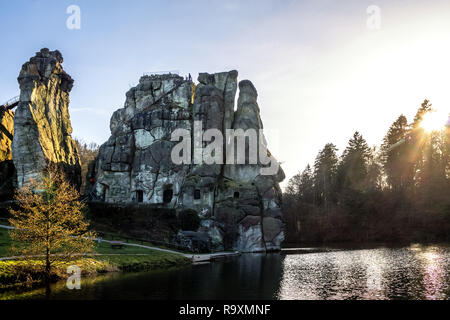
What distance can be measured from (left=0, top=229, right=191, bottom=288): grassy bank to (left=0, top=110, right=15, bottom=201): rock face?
26.0 m

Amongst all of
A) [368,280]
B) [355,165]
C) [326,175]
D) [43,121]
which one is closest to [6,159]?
[43,121]

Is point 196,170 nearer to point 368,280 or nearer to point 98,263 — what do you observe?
point 98,263

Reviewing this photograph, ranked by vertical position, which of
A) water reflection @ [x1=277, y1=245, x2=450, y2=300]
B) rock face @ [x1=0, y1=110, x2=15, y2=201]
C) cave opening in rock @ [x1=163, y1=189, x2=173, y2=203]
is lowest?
water reflection @ [x1=277, y1=245, x2=450, y2=300]

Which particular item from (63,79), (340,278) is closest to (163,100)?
(63,79)

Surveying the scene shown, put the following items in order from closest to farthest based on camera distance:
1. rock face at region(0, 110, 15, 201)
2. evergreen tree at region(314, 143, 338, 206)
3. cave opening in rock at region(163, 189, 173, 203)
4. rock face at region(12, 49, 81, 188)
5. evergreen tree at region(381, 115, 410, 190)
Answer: rock face at region(0, 110, 15, 201), rock face at region(12, 49, 81, 188), cave opening in rock at region(163, 189, 173, 203), evergreen tree at region(381, 115, 410, 190), evergreen tree at region(314, 143, 338, 206)

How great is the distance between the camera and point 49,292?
24328 mm

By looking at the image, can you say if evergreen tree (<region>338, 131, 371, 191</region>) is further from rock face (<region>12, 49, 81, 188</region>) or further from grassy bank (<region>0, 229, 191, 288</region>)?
rock face (<region>12, 49, 81, 188</region>)

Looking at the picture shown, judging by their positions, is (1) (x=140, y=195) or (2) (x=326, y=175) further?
(2) (x=326, y=175)

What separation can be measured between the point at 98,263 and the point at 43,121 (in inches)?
1900

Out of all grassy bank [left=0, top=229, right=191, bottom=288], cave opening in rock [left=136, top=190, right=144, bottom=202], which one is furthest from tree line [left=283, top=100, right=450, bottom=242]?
grassy bank [left=0, top=229, right=191, bottom=288]

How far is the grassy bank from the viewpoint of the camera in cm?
2630

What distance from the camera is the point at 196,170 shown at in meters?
68.6

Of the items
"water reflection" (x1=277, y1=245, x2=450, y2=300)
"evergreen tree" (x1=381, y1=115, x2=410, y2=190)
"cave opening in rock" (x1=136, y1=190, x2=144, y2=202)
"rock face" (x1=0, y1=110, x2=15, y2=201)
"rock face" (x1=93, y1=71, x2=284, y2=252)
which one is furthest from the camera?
"evergreen tree" (x1=381, y1=115, x2=410, y2=190)

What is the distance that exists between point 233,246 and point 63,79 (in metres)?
54.2
